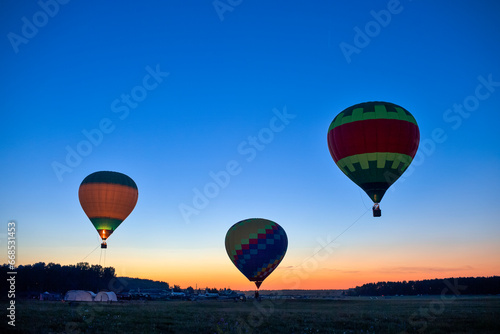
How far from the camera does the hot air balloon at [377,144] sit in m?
26.9

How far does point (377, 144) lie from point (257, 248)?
22315mm

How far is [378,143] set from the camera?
2689 cm

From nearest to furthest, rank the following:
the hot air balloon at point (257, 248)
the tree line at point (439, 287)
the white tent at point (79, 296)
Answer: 1. the hot air balloon at point (257, 248)
2. the white tent at point (79, 296)
3. the tree line at point (439, 287)

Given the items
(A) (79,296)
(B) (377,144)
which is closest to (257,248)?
(B) (377,144)

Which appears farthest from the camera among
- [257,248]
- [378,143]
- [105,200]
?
[257,248]

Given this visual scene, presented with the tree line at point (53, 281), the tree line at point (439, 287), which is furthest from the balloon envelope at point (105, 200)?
the tree line at point (439, 287)

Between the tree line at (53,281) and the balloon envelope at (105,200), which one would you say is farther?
the tree line at (53,281)

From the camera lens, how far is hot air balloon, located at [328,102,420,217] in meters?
26.9

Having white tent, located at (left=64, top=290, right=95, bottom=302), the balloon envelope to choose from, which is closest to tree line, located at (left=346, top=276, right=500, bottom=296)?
white tent, located at (left=64, top=290, right=95, bottom=302)

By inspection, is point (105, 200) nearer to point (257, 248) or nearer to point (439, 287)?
point (257, 248)

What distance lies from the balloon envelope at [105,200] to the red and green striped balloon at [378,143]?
22505mm

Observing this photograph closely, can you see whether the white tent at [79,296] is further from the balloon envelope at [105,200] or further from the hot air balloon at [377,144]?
the hot air balloon at [377,144]

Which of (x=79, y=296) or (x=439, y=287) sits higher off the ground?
(x=79, y=296)

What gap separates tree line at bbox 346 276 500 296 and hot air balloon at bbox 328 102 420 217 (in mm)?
124167
